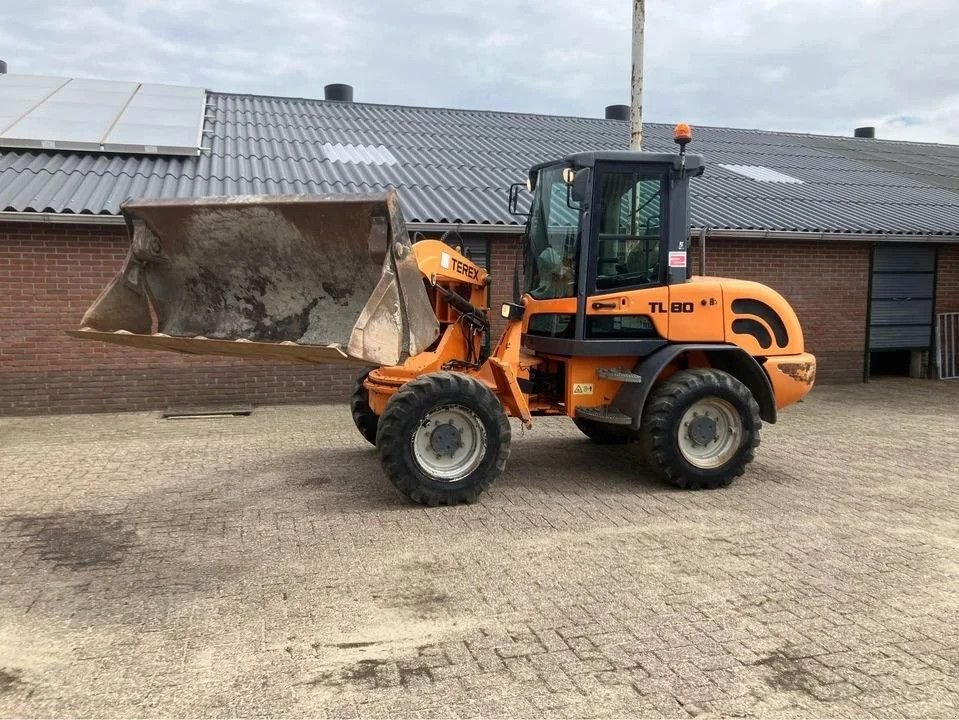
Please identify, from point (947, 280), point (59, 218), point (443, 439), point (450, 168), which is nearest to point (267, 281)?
point (443, 439)

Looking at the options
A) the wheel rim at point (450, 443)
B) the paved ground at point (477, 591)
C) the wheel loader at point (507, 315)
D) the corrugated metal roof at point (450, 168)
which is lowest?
the paved ground at point (477, 591)

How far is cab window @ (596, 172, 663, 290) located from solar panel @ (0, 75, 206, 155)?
750cm

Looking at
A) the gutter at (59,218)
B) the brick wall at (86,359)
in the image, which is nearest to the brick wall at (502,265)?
the brick wall at (86,359)

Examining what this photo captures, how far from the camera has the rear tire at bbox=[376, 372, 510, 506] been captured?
5.17 metres

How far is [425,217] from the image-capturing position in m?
9.69

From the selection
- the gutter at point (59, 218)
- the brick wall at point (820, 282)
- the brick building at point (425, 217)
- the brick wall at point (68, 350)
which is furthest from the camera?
the brick wall at point (820, 282)

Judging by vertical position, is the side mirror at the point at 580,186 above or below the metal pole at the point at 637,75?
below

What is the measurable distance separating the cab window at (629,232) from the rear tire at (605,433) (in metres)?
1.75

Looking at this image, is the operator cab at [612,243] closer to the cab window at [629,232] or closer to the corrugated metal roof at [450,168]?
the cab window at [629,232]

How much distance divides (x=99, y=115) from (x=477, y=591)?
1132 cm

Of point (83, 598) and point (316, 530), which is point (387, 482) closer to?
point (316, 530)

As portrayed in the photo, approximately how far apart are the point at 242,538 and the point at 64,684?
1.74 meters

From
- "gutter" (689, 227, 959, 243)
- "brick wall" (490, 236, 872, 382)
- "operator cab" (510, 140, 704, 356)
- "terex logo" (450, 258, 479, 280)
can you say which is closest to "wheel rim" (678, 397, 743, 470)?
"operator cab" (510, 140, 704, 356)

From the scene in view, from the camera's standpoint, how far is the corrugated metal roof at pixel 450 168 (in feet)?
32.3
